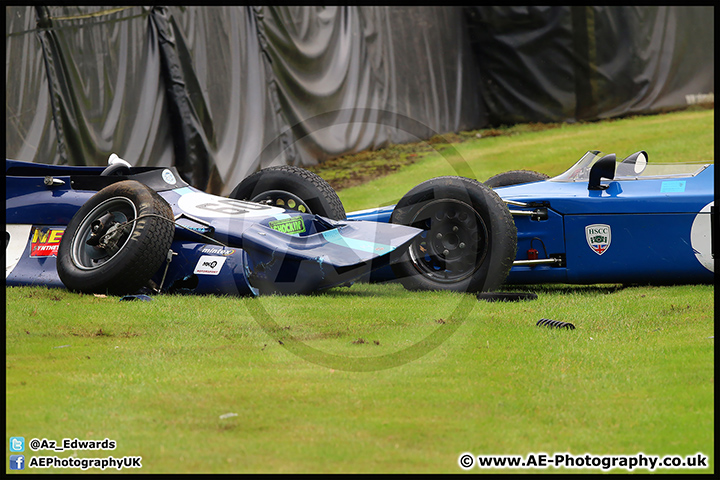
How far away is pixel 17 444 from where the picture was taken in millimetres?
3258

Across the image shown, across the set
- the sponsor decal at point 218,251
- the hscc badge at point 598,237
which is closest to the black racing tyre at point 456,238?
the hscc badge at point 598,237

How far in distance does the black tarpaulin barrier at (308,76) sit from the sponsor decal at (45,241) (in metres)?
2.97

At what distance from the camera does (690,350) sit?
451cm

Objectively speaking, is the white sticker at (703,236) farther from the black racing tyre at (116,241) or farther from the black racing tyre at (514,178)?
the black racing tyre at (116,241)

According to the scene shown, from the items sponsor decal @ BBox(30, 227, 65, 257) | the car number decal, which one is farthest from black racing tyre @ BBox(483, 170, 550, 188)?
the car number decal

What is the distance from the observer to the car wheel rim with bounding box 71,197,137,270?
6.32 m

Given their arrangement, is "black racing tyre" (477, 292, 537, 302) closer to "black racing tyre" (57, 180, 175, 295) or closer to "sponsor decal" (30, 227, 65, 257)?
"black racing tyre" (57, 180, 175, 295)

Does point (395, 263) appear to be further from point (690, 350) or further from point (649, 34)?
point (649, 34)

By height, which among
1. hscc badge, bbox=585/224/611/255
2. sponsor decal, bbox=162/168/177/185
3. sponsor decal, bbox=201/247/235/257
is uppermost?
sponsor decal, bbox=162/168/177/185

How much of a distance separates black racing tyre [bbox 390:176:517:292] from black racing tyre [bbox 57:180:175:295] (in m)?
1.96

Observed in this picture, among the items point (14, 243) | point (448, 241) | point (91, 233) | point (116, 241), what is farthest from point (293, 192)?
point (14, 243)

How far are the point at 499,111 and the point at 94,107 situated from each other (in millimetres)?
11356

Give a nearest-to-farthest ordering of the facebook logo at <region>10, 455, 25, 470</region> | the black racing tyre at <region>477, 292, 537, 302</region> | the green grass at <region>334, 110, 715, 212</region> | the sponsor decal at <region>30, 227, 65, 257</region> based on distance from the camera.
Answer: the facebook logo at <region>10, 455, 25, 470</region>, the black racing tyre at <region>477, 292, 537, 302</region>, the sponsor decal at <region>30, 227, 65, 257</region>, the green grass at <region>334, 110, 715, 212</region>
